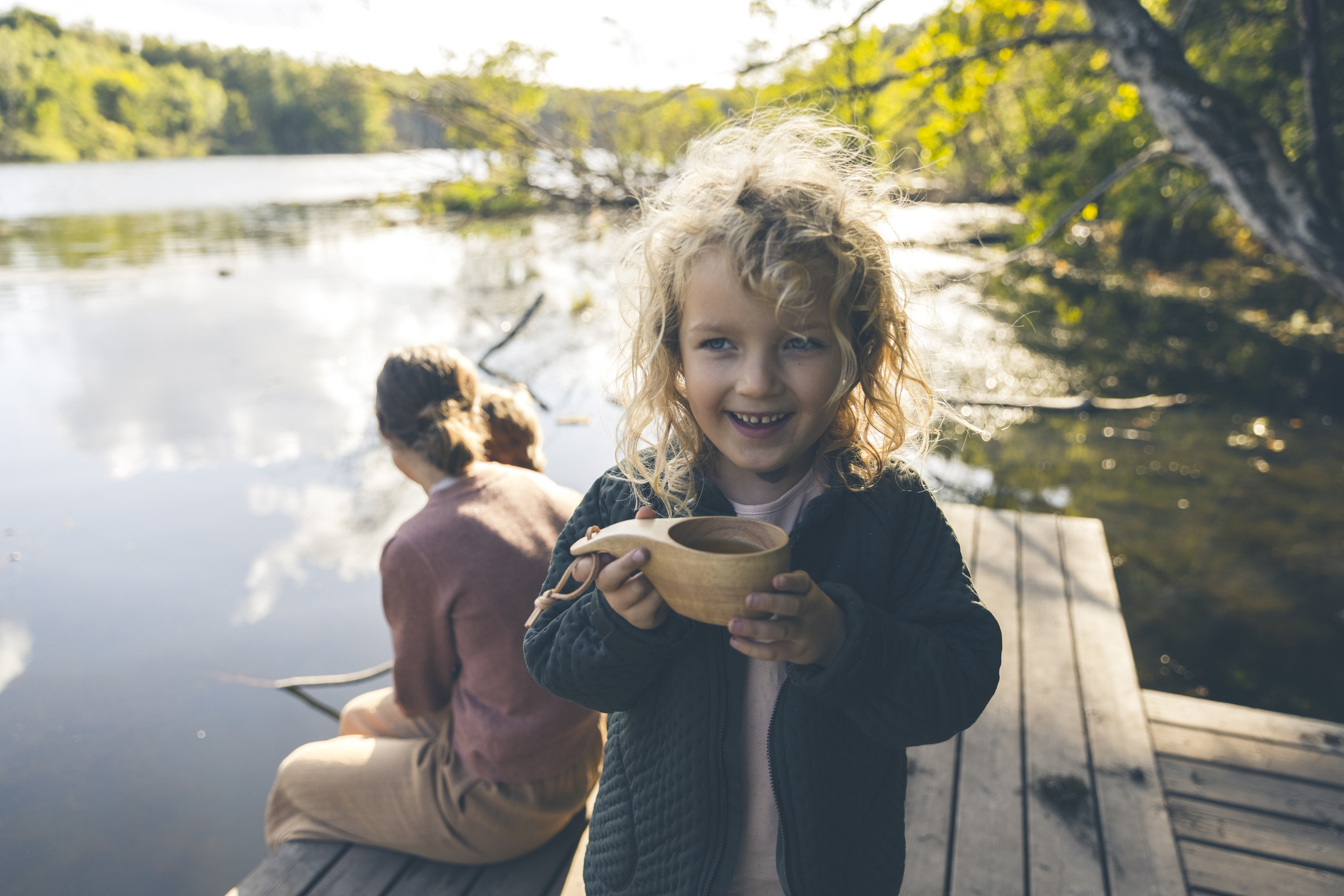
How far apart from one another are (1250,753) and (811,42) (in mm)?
3001

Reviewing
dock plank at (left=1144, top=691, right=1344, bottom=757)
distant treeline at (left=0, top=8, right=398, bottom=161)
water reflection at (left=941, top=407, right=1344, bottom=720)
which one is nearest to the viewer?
dock plank at (left=1144, top=691, right=1344, bottom=757)

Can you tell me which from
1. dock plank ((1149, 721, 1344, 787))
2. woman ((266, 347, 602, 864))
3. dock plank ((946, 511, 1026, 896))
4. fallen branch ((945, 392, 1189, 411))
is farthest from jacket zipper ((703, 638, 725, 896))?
fallen branch ((945, 392, 1189, 411))

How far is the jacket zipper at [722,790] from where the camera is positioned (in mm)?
1080

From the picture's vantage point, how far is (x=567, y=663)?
1111mm

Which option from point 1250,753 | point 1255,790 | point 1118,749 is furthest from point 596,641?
point 1250,753

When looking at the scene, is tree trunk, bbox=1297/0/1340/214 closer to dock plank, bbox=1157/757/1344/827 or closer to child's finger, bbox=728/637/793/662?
dock plank, bbox=1157/757/1344/827

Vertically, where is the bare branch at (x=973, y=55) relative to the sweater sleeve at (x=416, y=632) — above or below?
above

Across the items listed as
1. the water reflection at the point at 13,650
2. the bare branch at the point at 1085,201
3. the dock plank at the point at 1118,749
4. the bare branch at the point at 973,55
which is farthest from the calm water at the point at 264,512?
the bare branch at the point at 973,55

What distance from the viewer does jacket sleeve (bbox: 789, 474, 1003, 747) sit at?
0.96m

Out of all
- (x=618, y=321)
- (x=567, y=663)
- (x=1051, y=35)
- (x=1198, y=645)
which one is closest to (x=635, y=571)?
(x=567, y=663)

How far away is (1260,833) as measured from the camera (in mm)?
1889

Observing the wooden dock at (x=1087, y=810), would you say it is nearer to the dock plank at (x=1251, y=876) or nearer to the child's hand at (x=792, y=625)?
the dock plank at (x=1251, y=876)

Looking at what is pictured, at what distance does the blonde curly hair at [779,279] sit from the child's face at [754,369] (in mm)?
22

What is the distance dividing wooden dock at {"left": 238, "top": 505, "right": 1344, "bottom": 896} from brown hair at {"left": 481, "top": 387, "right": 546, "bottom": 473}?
1.07 meters
